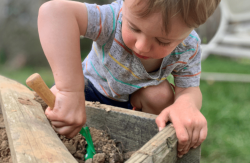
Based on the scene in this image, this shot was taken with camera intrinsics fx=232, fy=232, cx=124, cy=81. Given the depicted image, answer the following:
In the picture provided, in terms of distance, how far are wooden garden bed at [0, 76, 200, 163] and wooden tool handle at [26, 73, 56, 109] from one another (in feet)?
0.20

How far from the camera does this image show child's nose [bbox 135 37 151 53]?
0.73 metres

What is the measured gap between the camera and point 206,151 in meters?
1.30

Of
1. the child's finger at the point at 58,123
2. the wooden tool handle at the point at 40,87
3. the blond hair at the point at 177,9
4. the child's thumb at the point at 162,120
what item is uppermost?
the blond hair at the point at 177,9

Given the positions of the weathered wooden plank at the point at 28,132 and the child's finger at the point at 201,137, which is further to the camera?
the child's finger at the point at 201,137

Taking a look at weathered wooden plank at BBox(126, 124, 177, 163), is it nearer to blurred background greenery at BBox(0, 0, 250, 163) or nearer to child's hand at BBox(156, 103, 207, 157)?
child's hand at BBox(156, 103, 207, 157)

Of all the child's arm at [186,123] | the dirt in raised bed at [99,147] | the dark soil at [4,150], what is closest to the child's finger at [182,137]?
the child's arm at [186,123]

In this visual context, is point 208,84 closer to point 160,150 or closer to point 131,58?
point 131,58

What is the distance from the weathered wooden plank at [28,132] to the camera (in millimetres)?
494

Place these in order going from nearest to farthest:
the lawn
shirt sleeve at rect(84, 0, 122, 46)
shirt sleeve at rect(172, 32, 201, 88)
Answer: shirt sleeve at rect(84, 0, 122, 46) < shirt sleeve at rect(172, 32, 201, 88) < the lawn

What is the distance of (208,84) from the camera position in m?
2.49

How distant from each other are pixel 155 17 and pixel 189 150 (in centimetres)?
44

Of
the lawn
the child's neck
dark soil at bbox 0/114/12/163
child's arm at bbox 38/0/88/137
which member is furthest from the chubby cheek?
the lawn

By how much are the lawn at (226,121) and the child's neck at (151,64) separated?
1.84 ft

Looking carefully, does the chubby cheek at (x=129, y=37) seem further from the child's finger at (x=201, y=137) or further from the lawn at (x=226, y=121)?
the lawn at (x=226, y=121)
